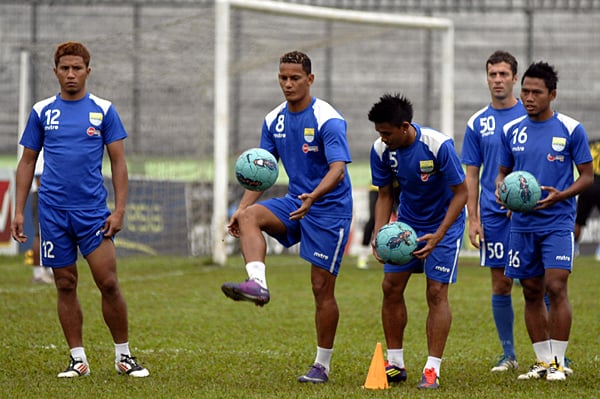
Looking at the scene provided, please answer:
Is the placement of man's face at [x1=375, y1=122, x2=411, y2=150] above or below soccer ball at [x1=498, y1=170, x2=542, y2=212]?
above

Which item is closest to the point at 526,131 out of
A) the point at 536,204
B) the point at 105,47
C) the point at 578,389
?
the point at 536,204

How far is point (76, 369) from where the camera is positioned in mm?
7715

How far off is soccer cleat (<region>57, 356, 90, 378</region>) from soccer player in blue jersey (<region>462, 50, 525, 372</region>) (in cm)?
326

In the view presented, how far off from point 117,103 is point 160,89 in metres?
0.85

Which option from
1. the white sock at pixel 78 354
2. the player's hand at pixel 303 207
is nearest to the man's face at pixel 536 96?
the player's hand at pixel 303 207

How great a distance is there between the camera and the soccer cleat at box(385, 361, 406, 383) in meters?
7.74

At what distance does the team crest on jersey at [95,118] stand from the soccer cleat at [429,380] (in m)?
2.97

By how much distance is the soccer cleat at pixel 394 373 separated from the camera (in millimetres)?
7742

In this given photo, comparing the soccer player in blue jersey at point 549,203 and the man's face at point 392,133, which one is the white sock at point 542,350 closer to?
the soccer player in blue jersey at point 549,203

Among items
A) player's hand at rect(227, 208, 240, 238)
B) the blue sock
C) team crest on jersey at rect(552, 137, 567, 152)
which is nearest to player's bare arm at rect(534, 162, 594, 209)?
team crest on jersey at rect(552, 137, 567, 152)

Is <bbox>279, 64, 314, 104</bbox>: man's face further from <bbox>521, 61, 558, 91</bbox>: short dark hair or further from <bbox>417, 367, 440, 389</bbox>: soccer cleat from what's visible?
<bbox>417, 367, 440, 389</bbox>: soccer cleat

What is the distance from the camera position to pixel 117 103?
1883 cm

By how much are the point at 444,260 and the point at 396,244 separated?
54 centimetres

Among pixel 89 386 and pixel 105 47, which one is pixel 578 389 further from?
pixel 105 47
